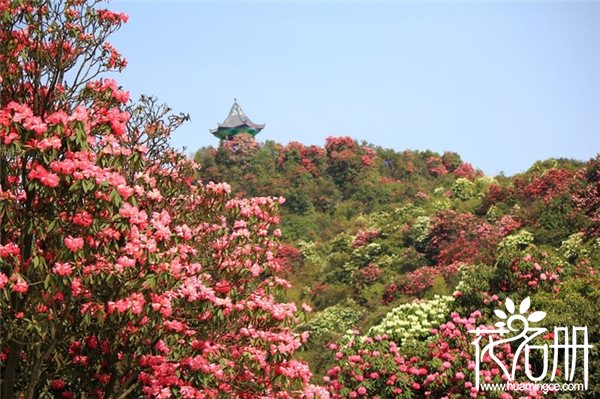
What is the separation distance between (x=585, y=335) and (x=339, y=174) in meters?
34.1

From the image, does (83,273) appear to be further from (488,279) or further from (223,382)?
(488,279)

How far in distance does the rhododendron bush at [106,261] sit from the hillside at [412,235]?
196 inches

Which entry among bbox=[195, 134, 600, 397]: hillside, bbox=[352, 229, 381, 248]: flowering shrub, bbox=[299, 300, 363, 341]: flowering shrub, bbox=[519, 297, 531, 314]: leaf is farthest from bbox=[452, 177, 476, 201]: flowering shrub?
bbox=[519, 297, 531, 314]: leaf

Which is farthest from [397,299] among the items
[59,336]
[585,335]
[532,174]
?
[59,336]

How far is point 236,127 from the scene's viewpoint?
57.2m

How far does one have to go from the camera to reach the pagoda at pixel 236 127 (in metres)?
57.0

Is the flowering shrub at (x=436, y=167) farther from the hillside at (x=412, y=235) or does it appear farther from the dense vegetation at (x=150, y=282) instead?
the dense vegetation at (x=150, y=282)

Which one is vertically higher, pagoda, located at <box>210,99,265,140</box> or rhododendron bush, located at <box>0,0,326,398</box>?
pagoda, located at <box>210,99,265,140</box>

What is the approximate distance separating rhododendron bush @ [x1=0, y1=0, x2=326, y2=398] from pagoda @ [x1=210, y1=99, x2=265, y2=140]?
48044mm

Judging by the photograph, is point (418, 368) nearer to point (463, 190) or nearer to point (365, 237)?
point (365, 237)

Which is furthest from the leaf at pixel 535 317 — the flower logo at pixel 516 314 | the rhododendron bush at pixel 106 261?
the rhododendron bush at pixel 106 261

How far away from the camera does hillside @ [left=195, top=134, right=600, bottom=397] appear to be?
13773 millimetres

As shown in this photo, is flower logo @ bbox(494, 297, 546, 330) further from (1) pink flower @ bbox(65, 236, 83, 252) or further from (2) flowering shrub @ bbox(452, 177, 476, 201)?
(2) flowering shrub @ bbox(452, 177, 476, 201)

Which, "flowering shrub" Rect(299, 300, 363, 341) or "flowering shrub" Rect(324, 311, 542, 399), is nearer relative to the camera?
"flowering shrub" Rect(324, 311, 542, 399)
